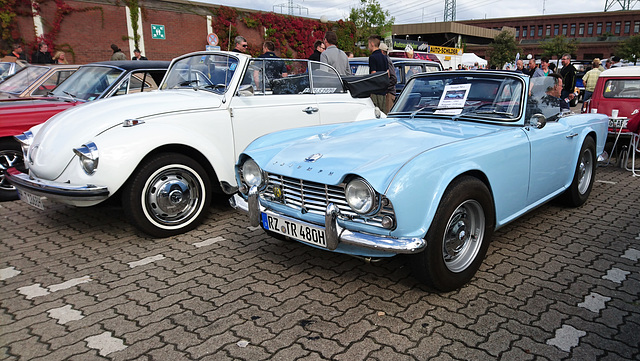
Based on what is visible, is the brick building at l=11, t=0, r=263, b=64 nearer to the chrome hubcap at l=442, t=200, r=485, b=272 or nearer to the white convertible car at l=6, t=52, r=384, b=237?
the white convertible car at l=6, t=52, r=384, b=237

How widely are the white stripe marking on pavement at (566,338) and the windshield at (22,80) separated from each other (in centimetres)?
776

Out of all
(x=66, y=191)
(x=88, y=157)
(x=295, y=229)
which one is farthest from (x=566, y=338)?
(x=66, y=191)

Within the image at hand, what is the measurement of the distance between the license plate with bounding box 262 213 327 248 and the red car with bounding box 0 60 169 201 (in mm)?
3544

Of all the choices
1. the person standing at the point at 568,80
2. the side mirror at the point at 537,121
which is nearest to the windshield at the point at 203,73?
the side mirror at the point at 537,121

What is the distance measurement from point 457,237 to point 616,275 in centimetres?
137

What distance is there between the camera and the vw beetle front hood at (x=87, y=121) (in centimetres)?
381

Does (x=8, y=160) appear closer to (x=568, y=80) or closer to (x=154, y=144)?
(x=154, y=144)

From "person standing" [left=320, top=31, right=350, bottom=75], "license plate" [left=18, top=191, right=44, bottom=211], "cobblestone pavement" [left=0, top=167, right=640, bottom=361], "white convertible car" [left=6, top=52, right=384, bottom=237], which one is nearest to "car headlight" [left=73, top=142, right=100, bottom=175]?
"white convertible car" [left=6, top=52, right=384, bottom=237]

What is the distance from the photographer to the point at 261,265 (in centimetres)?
350

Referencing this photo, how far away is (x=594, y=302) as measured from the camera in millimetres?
2865

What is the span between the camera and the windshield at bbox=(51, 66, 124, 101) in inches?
223

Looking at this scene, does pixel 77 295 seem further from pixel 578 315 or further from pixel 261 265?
pixel 578 315

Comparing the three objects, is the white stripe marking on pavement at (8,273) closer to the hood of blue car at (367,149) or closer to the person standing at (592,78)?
the hood of blue car at (367,149)

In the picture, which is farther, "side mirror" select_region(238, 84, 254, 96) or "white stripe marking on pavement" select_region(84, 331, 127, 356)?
"side mirror" select_region(238, 84, 254, 96)
